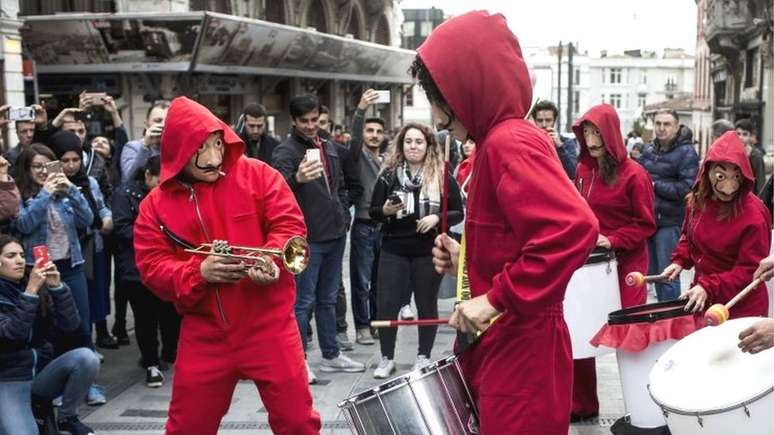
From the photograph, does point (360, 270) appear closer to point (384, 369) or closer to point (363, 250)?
point (363, 250)

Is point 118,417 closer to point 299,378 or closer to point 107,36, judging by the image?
point 299,378

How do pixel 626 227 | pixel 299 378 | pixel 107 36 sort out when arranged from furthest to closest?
pixel 107 36 → pixel 626 227 → pixel 299 378

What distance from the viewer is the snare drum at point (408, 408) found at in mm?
3117

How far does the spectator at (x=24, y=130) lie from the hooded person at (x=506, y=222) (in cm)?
509

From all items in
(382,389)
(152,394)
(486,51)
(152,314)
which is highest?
(486,51)

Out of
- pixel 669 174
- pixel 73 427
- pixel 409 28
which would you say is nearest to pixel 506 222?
pixel 73 427

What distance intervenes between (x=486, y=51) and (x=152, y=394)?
15.3ft

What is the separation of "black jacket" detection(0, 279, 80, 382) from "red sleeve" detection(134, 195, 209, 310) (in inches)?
45.5

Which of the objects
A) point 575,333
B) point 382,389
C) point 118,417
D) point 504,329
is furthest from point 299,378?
point 118,417

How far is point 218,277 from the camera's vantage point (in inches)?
157

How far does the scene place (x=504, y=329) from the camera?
3.01 metres

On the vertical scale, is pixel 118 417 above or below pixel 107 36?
below

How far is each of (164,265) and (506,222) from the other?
1937mm

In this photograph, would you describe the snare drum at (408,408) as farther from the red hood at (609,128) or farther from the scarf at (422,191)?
the scarf at (422,191)
